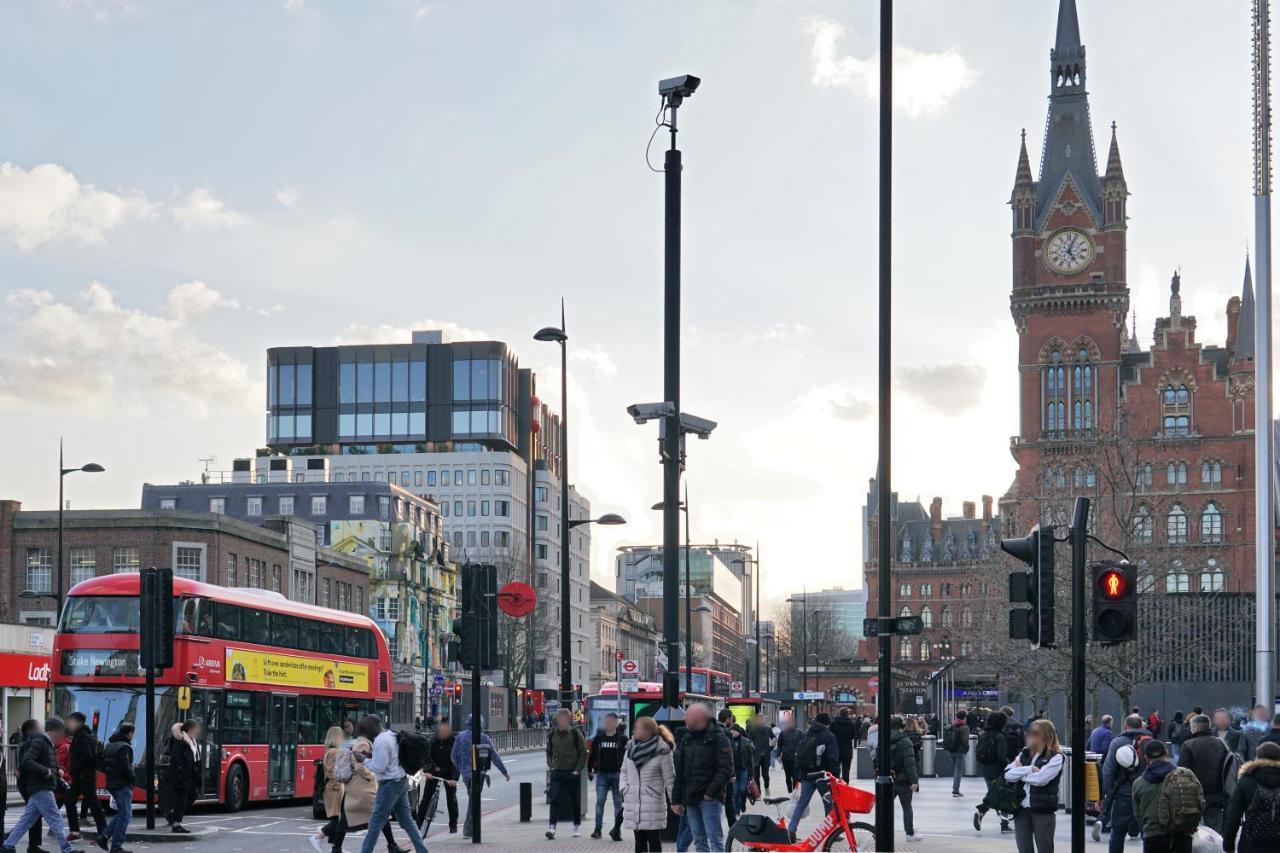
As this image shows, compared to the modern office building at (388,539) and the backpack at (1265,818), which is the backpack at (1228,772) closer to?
the backpack at (1265,818)

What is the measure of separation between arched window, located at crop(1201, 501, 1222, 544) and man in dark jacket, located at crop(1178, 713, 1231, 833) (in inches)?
3673

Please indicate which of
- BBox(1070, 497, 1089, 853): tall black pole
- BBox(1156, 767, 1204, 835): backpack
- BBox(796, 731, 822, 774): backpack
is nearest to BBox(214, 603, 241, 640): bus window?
BBox(796, 731, 822, 774): backpack

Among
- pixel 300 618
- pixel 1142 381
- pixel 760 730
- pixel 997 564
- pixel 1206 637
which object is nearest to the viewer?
pixel 300 618

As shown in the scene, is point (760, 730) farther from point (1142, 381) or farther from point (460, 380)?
point (460, 380)

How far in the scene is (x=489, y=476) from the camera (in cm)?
14488

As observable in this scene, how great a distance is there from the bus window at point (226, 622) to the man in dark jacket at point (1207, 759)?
15731 mm

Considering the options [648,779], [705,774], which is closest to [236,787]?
[648,779]

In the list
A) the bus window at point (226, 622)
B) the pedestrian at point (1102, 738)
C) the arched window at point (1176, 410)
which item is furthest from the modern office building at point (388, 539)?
the pedestrian at point (1102, 738)

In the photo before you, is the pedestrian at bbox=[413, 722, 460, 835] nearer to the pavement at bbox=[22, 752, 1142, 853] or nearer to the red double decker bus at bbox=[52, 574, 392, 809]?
the pavement at bbox=[22, 752, 1142, 853]

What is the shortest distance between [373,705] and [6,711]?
1602 centimetres

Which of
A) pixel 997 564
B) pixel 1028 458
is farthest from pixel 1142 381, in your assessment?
pixel 997 564

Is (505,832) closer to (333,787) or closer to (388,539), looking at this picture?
(333,787)

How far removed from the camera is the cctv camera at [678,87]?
18.8 meters

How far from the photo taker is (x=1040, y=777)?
15805 millimetres
